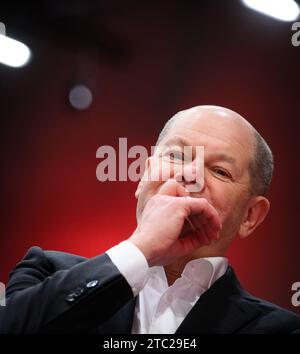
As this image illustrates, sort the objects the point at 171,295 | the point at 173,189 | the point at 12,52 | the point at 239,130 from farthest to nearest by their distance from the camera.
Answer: the point at 12,52 → the point at 239,130 → the point at 171,295 → the point at 173,189

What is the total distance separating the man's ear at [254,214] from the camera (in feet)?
4.83

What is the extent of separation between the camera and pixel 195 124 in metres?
1.40

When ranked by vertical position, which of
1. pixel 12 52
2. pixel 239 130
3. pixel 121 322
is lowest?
pixel 121 322

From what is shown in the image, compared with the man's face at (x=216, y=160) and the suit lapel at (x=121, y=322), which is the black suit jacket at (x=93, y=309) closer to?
the suit lapel at (x=121, y=322)

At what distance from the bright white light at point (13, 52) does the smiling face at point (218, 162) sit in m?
0.56

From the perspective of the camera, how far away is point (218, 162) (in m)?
1.35

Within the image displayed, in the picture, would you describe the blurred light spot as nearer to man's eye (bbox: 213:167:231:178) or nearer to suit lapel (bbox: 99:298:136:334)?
man's eye (bbox: 213:167:231:178)

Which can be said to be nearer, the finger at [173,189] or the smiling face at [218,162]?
the finger at [173,189]

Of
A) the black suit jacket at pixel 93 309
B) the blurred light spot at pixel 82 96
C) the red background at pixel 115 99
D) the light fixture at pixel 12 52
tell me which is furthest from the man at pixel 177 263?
the light fixture at pixel 12 52

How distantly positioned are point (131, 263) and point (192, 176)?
0.31m

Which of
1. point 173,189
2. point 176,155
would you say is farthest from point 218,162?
point 173,189

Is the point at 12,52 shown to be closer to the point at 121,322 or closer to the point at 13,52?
the point at 13,52

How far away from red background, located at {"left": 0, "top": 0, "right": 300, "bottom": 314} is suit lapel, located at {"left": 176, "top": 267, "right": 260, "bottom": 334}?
0.97 ft
